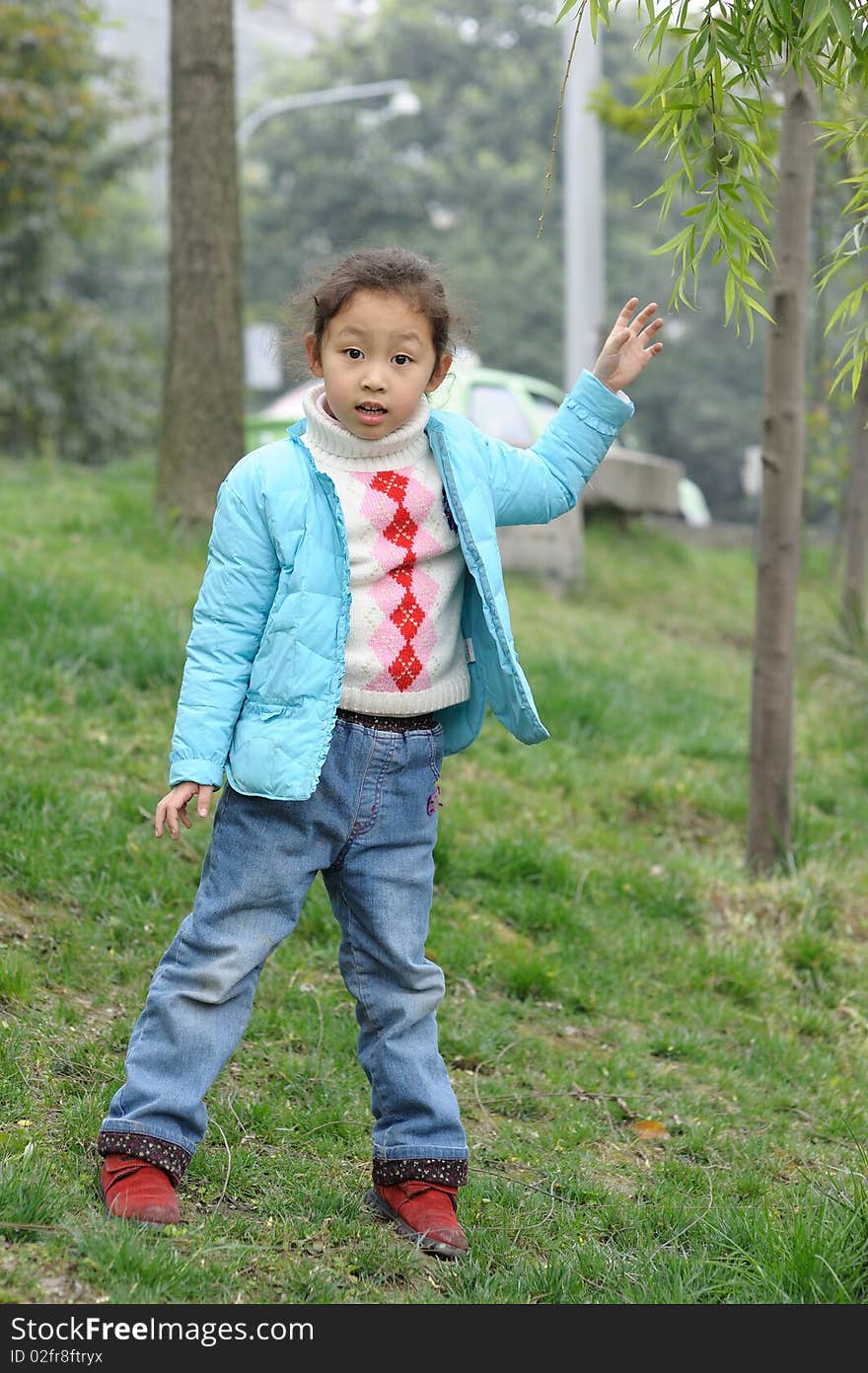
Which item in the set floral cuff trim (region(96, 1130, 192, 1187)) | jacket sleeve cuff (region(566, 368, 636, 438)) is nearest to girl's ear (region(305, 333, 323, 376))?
jacket sleeve cuff (region(566, 368, 636, 438))

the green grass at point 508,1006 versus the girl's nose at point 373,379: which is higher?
the girl's nose at point 373,379

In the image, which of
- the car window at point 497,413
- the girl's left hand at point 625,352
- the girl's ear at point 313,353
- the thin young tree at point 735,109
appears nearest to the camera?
the thin young tree at point 735,109

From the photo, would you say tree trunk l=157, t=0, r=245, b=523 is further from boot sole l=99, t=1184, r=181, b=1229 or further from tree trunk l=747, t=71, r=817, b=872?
boot sole l=99, t=1184, r=181, b=1229

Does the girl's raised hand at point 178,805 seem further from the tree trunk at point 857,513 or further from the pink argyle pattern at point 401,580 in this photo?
the tree trunk at point 857,513

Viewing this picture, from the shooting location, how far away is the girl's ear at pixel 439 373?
3014mm

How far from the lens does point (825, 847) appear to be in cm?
A: 579

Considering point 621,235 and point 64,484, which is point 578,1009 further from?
point 621,235

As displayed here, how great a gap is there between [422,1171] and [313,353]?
1.56m

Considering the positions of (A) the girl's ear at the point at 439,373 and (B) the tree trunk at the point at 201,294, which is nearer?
(A) the girl's ear at the point at 439,373

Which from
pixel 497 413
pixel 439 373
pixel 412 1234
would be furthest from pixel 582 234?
pixel 412 1234

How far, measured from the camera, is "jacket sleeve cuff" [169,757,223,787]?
9.13 feet

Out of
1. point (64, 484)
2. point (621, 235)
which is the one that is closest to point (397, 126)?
point (621, 235)

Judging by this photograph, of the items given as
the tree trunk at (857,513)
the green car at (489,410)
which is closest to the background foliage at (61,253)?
the green car at (489,410)

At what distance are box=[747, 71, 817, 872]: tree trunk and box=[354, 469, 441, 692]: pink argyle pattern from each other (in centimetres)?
265
